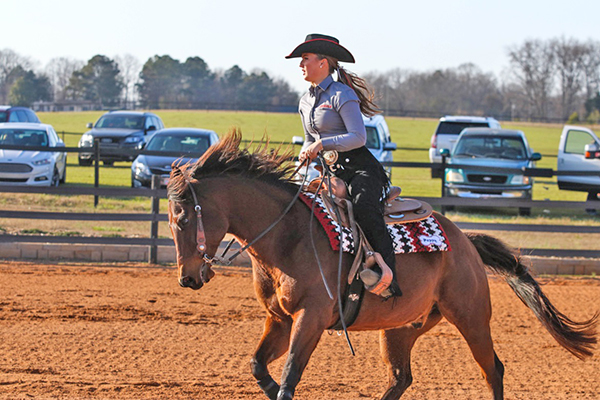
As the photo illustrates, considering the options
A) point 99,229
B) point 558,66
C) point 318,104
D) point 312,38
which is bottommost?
point 99,229

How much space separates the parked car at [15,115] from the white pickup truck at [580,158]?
1572 cm

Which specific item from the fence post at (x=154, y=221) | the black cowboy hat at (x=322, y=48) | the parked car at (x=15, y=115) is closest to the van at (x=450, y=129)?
the parked car at (x=15, y=115)

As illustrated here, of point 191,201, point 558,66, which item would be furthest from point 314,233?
point 558,66

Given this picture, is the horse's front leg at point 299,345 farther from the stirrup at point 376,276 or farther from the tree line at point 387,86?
the tree line at point 387,86

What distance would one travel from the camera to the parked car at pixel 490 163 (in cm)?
1672

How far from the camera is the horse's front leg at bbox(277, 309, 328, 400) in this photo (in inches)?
169

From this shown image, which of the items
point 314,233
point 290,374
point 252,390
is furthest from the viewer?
point 252,390

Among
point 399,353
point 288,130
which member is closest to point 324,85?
point 399,353

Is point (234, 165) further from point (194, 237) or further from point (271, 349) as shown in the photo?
point (271, 349)

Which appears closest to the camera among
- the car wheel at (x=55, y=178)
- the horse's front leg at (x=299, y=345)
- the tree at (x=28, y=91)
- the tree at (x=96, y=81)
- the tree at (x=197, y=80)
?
the horse's front leg at (x=299, y=345)

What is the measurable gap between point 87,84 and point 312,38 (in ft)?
290

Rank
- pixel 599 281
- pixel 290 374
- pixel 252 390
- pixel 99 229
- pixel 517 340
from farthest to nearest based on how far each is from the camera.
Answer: pixel 99 229 → pixel 599 281 → pixel 517 340 → pixel 252 390 → pixel 290 374

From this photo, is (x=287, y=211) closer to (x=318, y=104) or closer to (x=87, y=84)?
(x=318, y=104)

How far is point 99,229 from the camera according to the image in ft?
43.8
